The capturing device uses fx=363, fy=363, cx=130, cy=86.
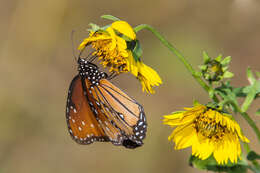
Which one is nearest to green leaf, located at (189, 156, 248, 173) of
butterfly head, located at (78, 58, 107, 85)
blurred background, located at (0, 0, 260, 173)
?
butterfly head, located at (78, 58, 107, 85)

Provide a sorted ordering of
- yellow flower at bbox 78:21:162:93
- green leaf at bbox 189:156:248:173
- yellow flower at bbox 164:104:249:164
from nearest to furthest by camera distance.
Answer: yellow flower at bbox 78:21:162:93 → yellow flower at bbox 164:104:249:164 → green leaf at bbox 189:156:248:173

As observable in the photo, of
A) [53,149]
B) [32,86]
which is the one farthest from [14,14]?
[53,149]

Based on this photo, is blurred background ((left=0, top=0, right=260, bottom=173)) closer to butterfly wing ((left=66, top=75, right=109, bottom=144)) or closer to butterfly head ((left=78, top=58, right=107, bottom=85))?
butterfly wing ((left=66, top=75, right=109, bottom=144))

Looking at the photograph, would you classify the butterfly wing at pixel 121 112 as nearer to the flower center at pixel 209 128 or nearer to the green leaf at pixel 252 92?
the flower center at pixel 209 128

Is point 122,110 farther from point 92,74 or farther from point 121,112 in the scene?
point 92,74

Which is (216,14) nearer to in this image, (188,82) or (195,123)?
(188,82)

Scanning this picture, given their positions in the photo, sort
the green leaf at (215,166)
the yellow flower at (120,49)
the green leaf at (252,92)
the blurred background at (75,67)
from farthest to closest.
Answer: the blurred background at (75,67), the green leaf at (215,166), the yellow flower at (120,49), the green leaf at (252,92)

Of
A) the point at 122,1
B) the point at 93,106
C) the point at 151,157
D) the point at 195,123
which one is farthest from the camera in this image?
the point at 122,1

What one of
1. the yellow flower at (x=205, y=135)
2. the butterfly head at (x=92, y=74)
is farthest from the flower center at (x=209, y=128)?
the butterfly head at (x=92, y=74)
